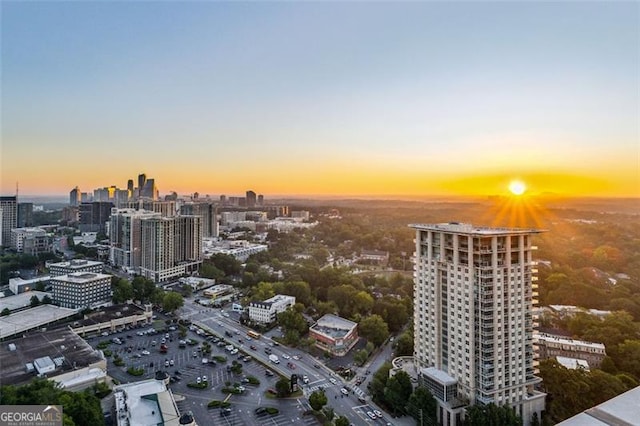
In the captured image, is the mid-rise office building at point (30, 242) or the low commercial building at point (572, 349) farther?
the mid-rise office building at point (30, 242)

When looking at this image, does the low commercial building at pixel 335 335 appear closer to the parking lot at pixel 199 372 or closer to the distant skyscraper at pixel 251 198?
the parking lot at pixel 199 372

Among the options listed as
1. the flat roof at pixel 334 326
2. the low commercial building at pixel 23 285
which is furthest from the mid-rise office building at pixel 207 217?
the flat roof at pixel 334 326

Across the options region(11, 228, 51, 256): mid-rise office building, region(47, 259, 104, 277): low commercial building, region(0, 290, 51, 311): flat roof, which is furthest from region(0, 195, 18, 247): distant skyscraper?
region(0, 290, 51, 311): flat roof

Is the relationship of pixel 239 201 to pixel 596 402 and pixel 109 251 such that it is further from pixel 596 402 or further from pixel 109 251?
pixel 596 402

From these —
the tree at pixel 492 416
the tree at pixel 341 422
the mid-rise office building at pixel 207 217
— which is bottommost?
the tree at pixel 341 422

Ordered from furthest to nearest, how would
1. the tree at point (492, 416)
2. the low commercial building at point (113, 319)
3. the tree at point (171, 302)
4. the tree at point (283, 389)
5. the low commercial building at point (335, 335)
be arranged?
the tree at point (171, 302) → the low commercial building at point (113, 319) → the low commercial building at point (335, 335) → the tree at point (283, 389) → the tree at point (492, 416)

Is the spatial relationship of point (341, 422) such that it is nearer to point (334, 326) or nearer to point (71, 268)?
point (334, 326)

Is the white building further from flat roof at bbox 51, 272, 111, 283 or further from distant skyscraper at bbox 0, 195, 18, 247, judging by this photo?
distant skyscraper at bbox 0, 195, 18, 247
